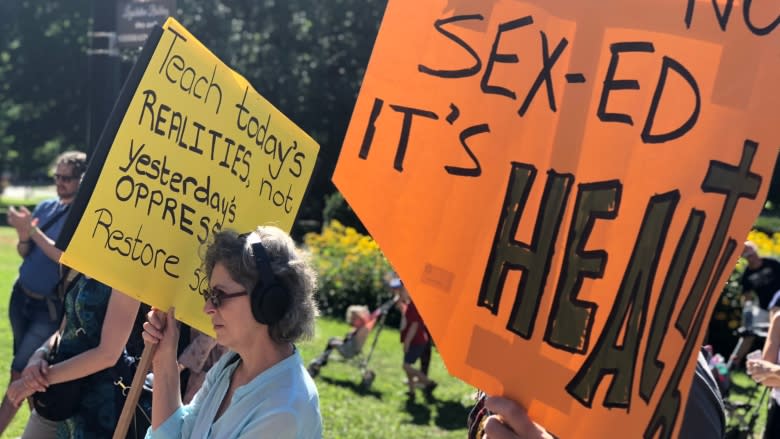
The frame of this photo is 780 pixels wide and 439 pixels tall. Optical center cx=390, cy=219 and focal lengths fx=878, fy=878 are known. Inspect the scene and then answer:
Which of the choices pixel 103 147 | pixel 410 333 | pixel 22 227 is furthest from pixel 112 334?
pixel 410 333

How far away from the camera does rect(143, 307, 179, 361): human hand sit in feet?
9.62

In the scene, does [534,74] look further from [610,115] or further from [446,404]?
[446,404]

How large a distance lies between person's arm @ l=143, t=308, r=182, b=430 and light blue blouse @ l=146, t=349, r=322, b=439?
0.57ft

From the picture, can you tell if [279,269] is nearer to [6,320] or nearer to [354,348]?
[354,348]

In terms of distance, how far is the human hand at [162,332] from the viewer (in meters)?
2.93

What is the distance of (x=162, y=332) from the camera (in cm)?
296

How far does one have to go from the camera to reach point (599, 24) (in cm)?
167

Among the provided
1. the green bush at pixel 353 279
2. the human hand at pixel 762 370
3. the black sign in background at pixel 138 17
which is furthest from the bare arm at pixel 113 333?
the green bush at pixel 353 279

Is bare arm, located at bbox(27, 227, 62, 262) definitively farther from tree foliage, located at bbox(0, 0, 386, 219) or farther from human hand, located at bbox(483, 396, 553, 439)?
tree foliage, located at bbox(0, 0, 386, 219)

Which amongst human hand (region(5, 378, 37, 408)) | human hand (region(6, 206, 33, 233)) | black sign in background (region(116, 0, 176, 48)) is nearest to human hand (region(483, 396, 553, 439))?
human hand (region(5, 378, 37, 408))

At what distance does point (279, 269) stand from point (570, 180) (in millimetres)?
1167

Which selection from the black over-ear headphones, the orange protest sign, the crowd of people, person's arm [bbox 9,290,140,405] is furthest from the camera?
person's arm [bbox 9,290,140,405]

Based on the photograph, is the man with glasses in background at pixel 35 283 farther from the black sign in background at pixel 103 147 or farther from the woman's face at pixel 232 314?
the woman's face at pixel 232 314

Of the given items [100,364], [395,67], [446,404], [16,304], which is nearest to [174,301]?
[100,364]
